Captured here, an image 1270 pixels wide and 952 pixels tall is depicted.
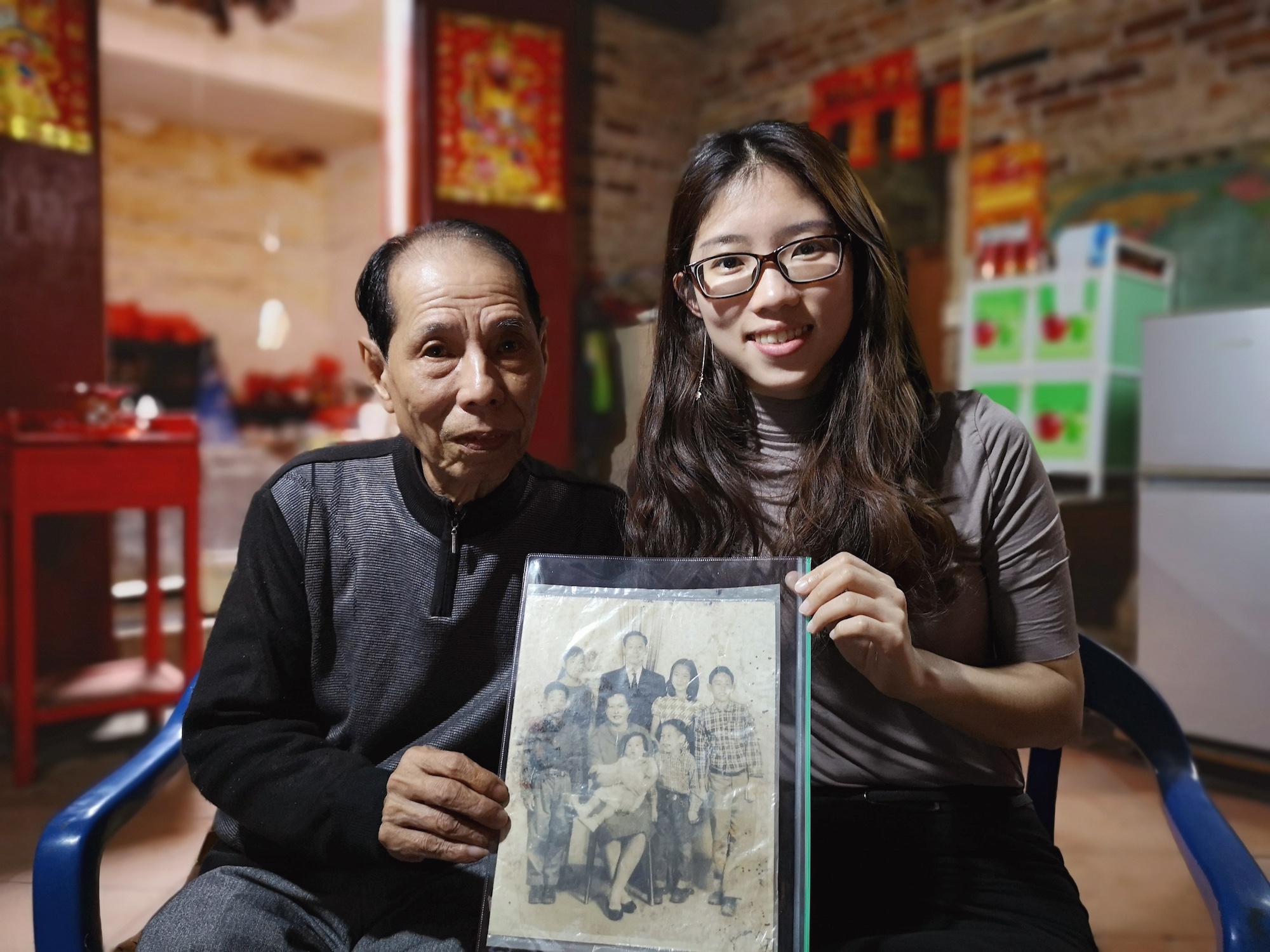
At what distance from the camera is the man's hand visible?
837 mm

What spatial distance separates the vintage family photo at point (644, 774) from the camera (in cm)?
79

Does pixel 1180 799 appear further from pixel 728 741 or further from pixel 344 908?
pixel 344 908

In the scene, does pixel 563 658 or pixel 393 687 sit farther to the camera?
pixel 393 687

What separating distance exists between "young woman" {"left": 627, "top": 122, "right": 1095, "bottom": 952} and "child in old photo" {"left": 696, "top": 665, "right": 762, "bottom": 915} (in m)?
0.23

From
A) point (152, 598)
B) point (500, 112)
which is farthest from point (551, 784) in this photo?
point (500, 112)

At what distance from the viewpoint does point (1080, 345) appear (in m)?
3.71

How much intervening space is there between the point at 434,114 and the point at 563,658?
3.82m

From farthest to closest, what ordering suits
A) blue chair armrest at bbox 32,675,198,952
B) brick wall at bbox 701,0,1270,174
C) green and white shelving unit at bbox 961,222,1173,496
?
brick wall at bbox 701,0,1270,174 → green and white shelving unit at bbox 961,222,1173,496 → blue chair armrest at bbox 32,675,198,952

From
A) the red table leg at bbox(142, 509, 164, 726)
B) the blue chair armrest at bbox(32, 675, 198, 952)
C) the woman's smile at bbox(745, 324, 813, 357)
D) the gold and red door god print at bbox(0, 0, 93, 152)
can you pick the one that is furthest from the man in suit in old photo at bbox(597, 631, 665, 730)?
the gold and red door god print at bbox(0, 0, 93, 152)

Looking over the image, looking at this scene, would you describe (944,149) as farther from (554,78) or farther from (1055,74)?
(554,78)

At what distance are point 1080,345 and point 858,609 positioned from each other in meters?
3.36

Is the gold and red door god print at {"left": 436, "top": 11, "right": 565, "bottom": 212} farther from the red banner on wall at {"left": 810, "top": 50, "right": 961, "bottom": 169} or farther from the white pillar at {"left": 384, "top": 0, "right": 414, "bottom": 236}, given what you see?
the red banner on wall at {"left": 810, "top": 50, "right": 961, "bottom": 169}

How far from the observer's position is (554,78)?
4.45m

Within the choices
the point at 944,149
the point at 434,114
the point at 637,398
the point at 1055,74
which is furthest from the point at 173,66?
the point at 637,398
